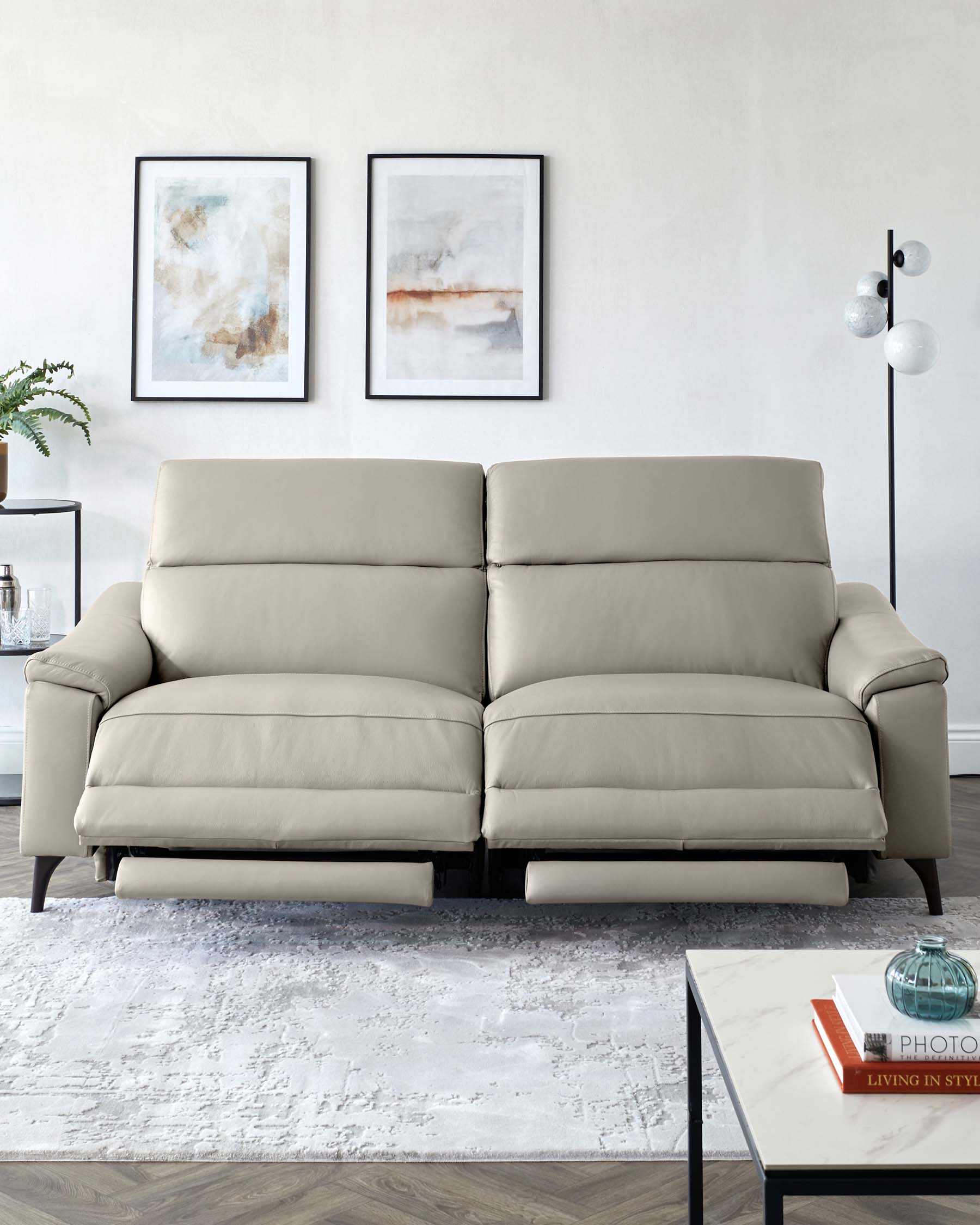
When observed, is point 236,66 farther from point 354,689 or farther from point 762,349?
point 354,689

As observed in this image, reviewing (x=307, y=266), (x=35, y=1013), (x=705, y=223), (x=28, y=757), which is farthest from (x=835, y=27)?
(x=35, y=1013)

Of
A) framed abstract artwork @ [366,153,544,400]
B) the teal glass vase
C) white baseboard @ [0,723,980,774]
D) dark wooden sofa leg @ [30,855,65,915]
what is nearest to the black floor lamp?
white baseboard @ [0,723,980,774]

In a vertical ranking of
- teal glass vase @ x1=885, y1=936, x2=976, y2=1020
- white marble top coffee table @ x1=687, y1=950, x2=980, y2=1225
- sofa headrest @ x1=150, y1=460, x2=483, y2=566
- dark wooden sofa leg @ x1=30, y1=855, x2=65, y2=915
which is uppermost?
sofa headrest @ x1=150, y1=460, x2=483, y2=566

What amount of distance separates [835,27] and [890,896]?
105 inches

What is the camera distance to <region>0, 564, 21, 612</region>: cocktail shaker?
3.17 meters

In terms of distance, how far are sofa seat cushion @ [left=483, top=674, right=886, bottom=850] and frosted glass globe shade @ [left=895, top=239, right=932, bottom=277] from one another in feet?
5.05

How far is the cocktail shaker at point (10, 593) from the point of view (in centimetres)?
317

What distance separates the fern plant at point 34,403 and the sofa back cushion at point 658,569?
1400 mm

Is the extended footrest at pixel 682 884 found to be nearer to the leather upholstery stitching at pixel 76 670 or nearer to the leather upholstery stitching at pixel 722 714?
the leather upholstery stitching at pixel 722 714

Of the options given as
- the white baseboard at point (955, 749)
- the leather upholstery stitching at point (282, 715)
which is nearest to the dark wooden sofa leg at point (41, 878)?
the leather upholstery stitching at point (282, 715)

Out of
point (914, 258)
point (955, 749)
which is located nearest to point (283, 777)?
point (914, 258)

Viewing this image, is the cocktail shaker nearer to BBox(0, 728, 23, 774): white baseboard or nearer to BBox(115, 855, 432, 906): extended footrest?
BBox(0, 728, 23, 774): white baseboard

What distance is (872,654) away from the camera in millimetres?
2385

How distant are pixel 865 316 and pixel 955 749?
143 centimetres
